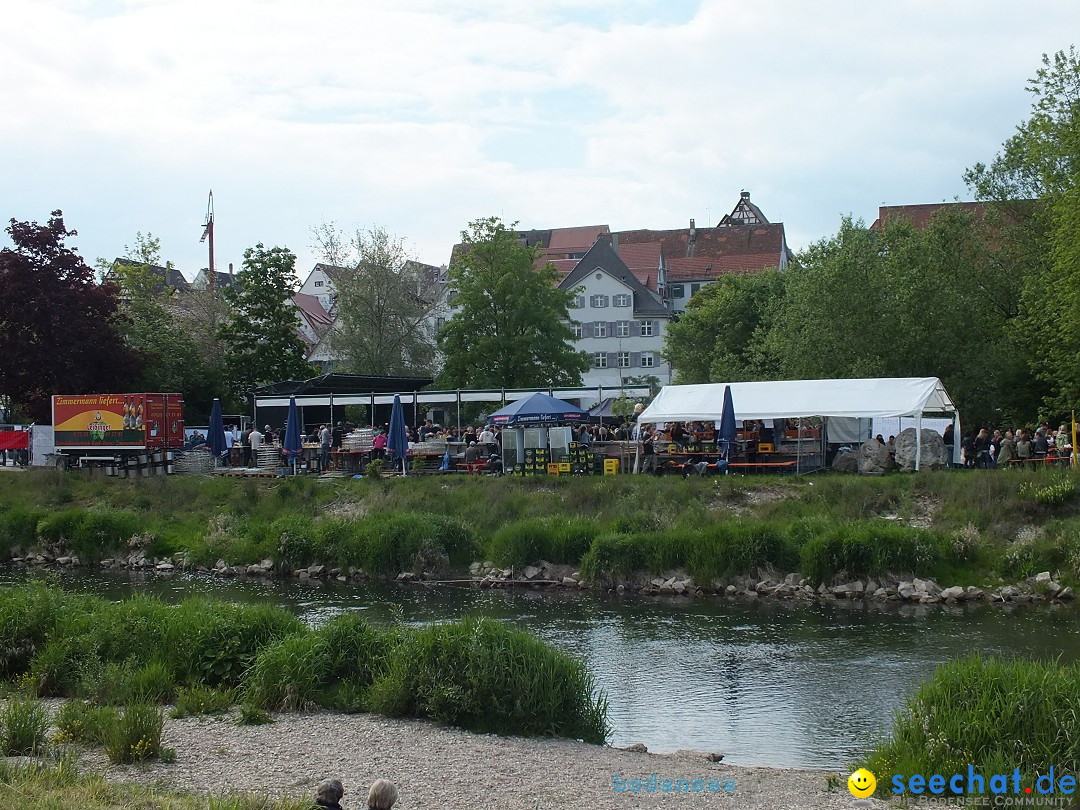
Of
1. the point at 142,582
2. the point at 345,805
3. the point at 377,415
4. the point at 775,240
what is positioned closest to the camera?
the point at 345,805

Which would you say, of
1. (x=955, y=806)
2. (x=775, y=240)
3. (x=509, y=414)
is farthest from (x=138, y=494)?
(x=775, y=240)

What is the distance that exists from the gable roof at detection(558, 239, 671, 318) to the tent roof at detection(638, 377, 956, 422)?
48.5 meters

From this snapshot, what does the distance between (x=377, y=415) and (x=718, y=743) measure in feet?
124

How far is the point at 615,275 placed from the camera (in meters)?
84.7

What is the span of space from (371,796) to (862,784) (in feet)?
16.6

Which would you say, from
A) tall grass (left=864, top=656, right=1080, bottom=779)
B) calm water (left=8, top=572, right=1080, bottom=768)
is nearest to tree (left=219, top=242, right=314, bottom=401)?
calm water (left=8, top=572, right=1080, bottom=768)

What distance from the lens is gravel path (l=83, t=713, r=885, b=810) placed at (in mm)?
10305

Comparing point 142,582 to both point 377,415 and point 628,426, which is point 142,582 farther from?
point 377,415

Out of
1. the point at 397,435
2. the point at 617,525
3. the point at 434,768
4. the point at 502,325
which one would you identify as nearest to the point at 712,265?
the point at 502,325

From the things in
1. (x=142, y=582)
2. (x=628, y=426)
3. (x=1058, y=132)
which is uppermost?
(x=1058, y=132)

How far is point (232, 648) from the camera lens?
15102mm

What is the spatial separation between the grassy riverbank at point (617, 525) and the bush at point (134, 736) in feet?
51.8

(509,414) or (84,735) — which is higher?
(509,414)

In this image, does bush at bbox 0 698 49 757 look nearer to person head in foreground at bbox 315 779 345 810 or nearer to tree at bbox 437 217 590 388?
person head in foreground at bbox 315 779 345 810
